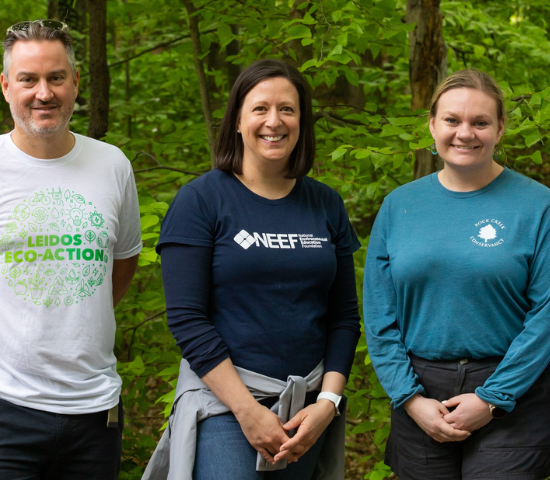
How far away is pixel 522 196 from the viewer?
6.82ft

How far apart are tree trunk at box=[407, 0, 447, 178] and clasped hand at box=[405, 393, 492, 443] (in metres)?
1.91

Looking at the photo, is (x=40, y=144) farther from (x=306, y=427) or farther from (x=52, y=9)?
(x=52, y=9)

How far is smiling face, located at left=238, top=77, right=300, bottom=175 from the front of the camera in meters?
2.04

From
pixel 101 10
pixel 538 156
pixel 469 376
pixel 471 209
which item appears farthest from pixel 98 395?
pixel 101 10

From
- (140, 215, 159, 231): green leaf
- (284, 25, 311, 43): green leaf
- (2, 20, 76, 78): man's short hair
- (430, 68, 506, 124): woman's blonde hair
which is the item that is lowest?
(140, 215, 159, 231): green leaf

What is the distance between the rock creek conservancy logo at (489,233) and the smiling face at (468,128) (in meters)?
0.19

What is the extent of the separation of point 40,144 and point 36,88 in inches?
6.8

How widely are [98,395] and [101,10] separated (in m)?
2.77

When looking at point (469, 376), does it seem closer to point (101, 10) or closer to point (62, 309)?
point (62, 309)

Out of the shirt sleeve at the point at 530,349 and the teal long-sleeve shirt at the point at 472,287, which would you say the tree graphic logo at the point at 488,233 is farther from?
the shirt sleeve at the point at 530,349

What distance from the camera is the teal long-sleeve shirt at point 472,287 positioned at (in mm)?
1991

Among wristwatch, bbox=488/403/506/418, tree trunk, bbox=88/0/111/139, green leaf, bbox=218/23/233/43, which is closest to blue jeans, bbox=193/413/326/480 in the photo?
wristwatch, bbox=488/403/506/418

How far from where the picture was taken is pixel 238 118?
83.3 inches

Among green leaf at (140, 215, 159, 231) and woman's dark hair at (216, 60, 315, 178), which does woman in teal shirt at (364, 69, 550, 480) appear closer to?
woman's dark hair at (216, 60, 315, 178)
